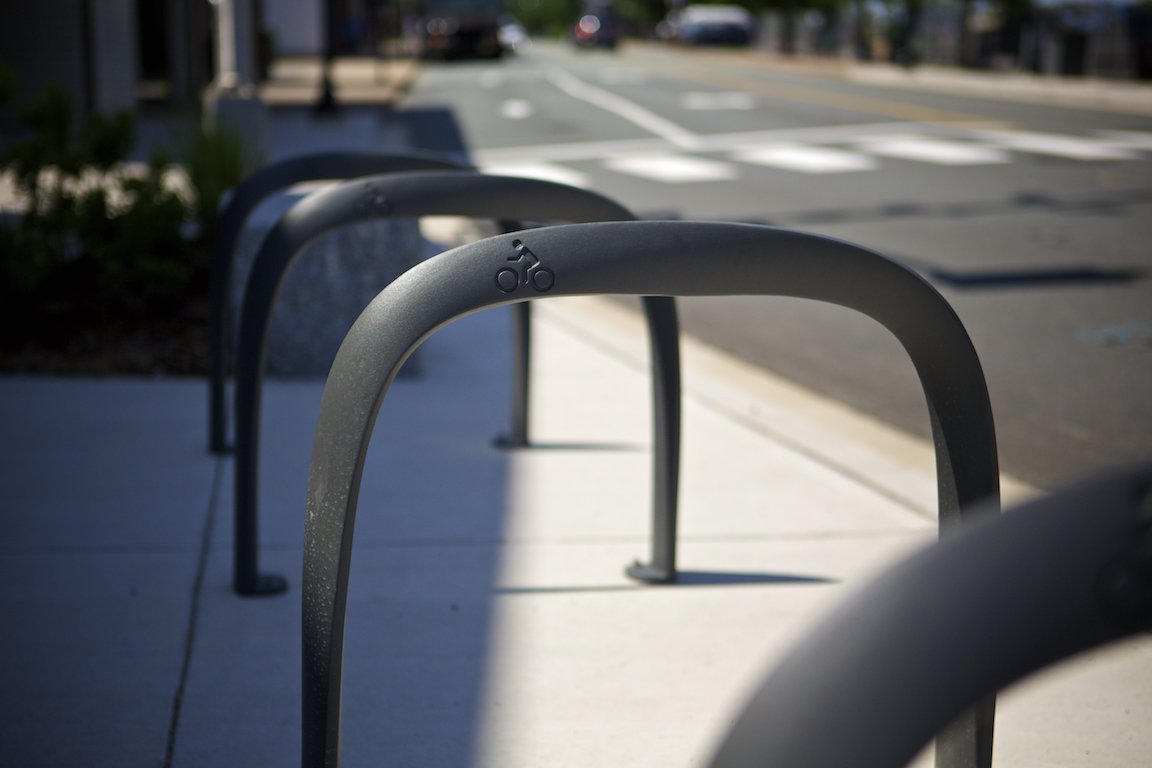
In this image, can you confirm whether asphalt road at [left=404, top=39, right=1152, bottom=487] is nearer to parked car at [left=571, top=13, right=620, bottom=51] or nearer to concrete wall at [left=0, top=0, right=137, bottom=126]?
concrete wall at [left=0, top=0, right=137, bottom=126]

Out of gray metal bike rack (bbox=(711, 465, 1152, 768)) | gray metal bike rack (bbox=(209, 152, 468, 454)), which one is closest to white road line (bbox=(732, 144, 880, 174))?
gray metal bike rack (bbox=(209, 152, 468, 454))

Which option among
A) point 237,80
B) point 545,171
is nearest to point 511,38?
point 237,80

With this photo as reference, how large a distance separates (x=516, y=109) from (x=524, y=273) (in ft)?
77.3

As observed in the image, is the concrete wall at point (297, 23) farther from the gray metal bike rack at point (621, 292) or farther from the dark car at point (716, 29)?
the gray metal bike rack at point (621, 292)

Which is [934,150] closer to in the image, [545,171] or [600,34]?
[545,171]

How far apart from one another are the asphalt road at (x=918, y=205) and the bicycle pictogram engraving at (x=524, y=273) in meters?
3.61

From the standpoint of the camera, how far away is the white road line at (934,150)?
16.2 m

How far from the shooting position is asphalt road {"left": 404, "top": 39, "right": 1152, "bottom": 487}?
6.57 meters

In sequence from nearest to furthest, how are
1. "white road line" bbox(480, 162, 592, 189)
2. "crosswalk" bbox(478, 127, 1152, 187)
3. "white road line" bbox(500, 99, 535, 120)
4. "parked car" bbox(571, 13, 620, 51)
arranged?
1. "white road line" bbox(480, 162, 592, 189)
2. "crosswalk" bbox(478, 127, 1152, 187)
3. "white road line" bbox(500, 99, 535, 120)
4. "parked car" bbox(571, 13, 620, 51)

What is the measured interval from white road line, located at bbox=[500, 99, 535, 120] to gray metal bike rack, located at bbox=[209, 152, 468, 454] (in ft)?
61.4

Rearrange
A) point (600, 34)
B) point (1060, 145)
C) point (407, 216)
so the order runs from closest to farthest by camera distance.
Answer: point (407, 216) → point (1060, 145) → point (600, 34)

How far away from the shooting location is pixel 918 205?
41.8ft

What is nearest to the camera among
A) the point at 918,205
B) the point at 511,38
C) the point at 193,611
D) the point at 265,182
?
the point at 193,611

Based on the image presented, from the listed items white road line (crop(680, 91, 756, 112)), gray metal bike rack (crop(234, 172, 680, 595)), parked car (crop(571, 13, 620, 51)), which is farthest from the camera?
parked car (crop(571, 13, 620, 51))
